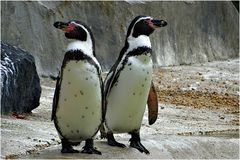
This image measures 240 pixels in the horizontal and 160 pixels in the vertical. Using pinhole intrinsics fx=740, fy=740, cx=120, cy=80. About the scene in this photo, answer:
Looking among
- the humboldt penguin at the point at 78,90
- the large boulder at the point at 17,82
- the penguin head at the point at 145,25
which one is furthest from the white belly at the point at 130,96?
the large boulder at the point at 17,82

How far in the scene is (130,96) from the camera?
4898 mm

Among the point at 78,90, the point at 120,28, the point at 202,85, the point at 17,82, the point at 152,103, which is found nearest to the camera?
the point at 78,90

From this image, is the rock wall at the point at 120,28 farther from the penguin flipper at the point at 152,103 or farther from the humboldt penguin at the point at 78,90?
the humboldt penguin at the point at 78,90

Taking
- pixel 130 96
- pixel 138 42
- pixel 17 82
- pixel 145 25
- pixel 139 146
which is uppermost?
pixel 145 25

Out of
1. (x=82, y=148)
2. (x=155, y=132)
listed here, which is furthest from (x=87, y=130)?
(x=155, y=132)

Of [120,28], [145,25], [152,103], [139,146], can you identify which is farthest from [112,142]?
[120,28]

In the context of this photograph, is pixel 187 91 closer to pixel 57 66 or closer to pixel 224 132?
→ pixel 57 66

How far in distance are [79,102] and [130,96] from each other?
0.48m

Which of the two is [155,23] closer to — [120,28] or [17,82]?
[17,82]

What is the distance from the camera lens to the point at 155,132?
668 cm

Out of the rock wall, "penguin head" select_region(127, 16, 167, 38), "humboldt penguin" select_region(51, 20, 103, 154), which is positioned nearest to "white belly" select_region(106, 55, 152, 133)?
"penguin head" select_region(127, 16, 167, 38)

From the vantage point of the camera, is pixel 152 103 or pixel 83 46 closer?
pixel 83 46

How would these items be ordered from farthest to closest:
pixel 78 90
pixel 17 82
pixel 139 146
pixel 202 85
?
pixel 202 85 < pixel 17 82 < pixel 139 146 < pixel 78 90

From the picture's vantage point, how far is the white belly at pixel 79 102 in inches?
177
